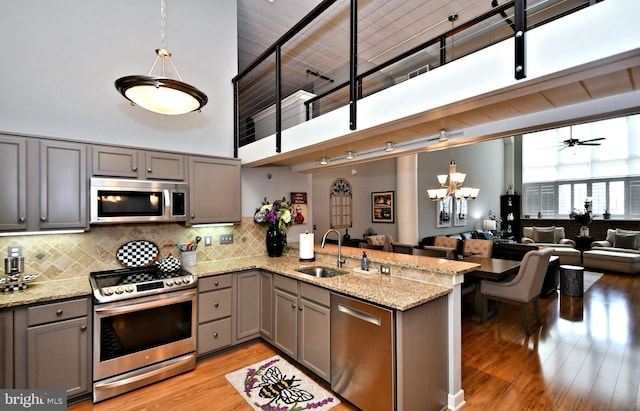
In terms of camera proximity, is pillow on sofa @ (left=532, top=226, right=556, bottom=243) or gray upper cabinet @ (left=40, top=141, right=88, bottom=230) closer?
gray upper cabinet @ (left=40, top=141, right=88, bottom=230)

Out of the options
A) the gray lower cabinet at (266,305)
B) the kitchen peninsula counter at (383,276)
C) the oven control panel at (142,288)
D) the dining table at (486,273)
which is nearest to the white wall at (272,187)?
the kitchen peninsula counter at (383,276)

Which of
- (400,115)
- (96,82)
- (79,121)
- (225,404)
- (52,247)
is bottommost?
(225,404)

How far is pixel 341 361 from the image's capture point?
7.83 ft

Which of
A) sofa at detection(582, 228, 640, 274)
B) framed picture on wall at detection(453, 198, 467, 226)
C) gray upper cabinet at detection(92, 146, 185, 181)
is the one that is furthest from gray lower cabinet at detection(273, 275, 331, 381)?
sofa at detection(582, 228, 640, 274)

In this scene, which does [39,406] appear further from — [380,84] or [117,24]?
[380,84]

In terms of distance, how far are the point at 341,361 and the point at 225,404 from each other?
1019 millimetres

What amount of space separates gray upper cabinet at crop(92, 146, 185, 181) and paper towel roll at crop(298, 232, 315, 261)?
155cm

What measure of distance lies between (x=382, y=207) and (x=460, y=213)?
2.47 metres

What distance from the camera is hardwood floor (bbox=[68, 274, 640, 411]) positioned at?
2408 mm

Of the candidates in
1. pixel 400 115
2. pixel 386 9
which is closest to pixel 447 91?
pixel 400 115

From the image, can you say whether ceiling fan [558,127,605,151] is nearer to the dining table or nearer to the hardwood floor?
the hardwood floor

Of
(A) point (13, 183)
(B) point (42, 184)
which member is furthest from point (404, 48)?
(A) point (13, 183)

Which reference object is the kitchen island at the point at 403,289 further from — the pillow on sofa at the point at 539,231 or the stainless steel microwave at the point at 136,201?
the pillow on sofa at the point at 539,231

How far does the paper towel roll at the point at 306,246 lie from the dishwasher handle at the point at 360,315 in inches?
50.1
